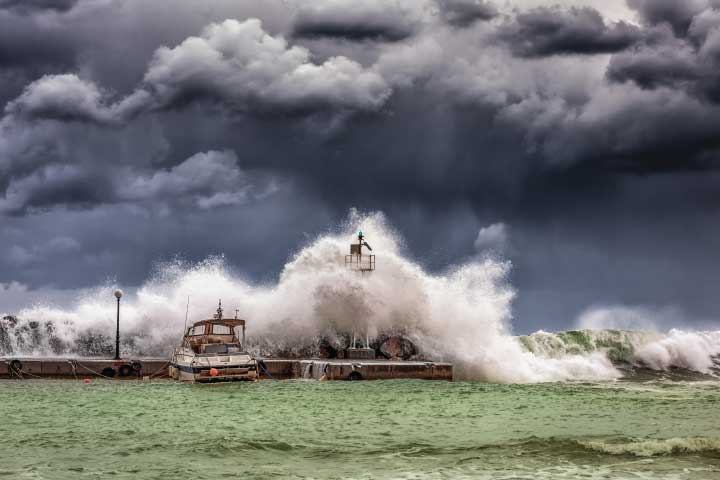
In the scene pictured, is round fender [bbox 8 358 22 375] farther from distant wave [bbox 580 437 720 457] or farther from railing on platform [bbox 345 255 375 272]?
distant wave [bbox 580 437 720 457]

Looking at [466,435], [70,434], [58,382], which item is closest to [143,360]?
[58,382]

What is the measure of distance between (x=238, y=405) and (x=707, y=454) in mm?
15422

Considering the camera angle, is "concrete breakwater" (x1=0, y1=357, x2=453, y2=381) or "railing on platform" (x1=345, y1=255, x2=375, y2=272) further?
"railing on platform" (x1=345, y1=255, x2=375, y2=272)

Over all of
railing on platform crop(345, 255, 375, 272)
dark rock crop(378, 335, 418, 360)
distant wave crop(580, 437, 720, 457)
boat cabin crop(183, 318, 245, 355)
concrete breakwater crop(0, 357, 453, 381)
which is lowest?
distant wave crop(580, 437, 720, 457)

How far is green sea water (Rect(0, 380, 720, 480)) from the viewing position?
1680cm

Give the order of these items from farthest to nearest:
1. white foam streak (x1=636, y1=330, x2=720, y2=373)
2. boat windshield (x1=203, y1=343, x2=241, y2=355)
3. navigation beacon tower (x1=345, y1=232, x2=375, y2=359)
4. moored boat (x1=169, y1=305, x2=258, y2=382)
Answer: white foam streak (x1=636, y1=330, x2=720, y2=373) → navigation beacon tower (x1=345, y1=232, x2=375, y2=359) → boat windshield (x1=203, y1=343, x2=241, y2=355) → moored boat (x1=169, y1=305, x2=258, y2=382)

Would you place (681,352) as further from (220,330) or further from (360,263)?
(220,330)

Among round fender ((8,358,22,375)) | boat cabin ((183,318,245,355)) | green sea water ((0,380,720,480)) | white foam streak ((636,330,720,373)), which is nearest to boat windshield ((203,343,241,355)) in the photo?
boat cabin ((183,318,245,355))

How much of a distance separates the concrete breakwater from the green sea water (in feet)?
16.4

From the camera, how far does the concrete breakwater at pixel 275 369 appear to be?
39688mm

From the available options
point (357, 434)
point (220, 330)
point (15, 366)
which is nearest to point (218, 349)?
point (220, 330)

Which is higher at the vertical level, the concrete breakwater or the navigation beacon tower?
the navigation beacon tower

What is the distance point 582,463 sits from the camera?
17234 mm

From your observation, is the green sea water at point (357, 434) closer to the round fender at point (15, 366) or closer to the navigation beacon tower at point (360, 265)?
the round fender at point (15, 366)
